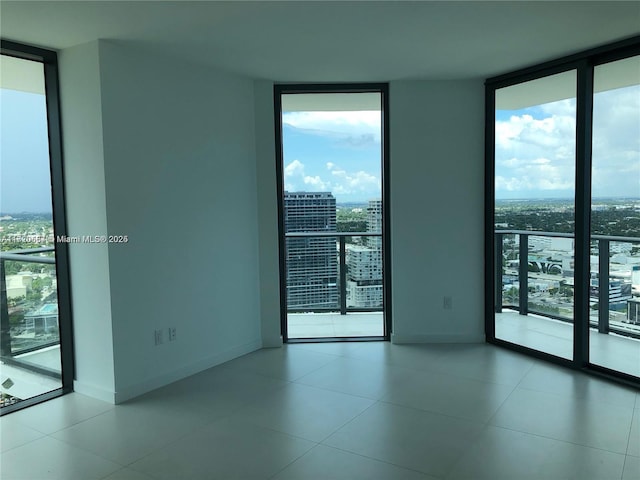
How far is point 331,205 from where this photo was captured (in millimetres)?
4816

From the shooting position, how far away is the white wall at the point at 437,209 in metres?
4.52

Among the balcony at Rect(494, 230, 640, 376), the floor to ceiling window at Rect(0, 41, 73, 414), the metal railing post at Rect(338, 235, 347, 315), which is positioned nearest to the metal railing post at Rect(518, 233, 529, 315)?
the balcony at Rect(494, 230, 640, 376)

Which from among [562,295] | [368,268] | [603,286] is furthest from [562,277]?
[368,268]

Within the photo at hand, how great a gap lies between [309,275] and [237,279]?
0.82m

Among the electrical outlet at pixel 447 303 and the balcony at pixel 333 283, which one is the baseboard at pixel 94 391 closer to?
the balcony at pixel 333 283

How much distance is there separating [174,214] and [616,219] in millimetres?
3412

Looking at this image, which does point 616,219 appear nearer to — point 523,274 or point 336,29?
point 523,274

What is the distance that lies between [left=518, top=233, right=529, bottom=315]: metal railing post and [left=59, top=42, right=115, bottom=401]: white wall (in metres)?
3.50

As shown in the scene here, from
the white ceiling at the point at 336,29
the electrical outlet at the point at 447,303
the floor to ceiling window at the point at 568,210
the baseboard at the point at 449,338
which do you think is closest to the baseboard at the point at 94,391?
the white ceiling at the point at 336,29

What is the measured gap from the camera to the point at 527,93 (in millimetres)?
4242

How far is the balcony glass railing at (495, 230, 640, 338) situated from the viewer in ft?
12.1

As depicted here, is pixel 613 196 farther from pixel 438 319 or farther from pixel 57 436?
pixel 57 436

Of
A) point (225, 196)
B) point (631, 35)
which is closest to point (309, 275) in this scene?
point (225, 196)

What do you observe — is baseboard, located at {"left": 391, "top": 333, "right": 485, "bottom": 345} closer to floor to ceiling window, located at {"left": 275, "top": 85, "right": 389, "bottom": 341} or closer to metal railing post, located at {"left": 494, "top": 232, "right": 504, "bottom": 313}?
floor to ceiling window, located at {"left": 275, "top": 85, "right": 389, "bottom": 341}
